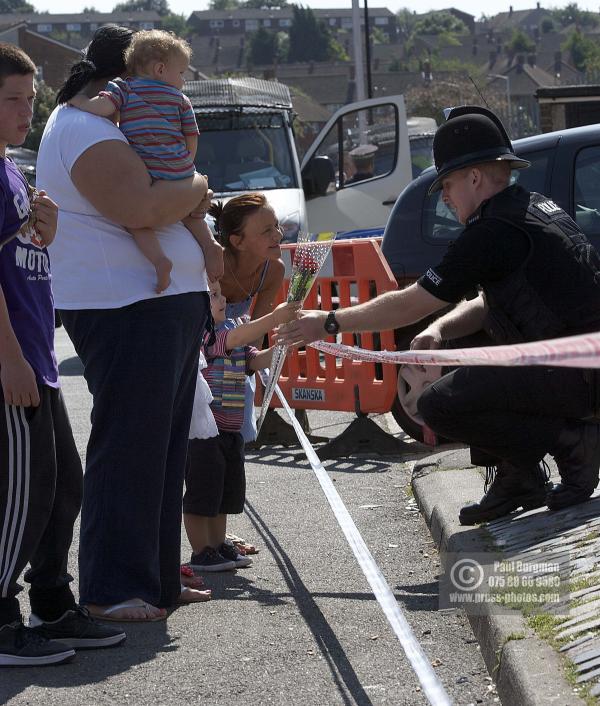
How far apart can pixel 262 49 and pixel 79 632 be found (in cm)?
16440

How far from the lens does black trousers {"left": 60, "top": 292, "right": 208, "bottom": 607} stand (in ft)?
14.5

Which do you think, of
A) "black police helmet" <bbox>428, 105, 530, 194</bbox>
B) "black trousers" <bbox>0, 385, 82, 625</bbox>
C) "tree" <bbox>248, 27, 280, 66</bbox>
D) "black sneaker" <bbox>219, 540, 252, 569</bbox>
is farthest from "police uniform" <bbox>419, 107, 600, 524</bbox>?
"tree" <bbox>248, 27, 280, 66</bbox>

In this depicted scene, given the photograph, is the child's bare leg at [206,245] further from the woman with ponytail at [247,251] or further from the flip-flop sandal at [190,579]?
the flip-flop sandal at [190,579]

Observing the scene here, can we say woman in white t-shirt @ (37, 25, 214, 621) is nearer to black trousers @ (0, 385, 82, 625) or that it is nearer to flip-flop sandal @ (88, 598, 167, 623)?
flip-flop sandal @ (88, 598, 167, 623)

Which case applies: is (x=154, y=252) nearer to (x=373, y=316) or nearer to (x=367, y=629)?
(x=373, y=316)

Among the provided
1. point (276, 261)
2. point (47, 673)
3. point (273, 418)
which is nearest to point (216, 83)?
point (273, 418)

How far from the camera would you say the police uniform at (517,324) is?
4820 mm

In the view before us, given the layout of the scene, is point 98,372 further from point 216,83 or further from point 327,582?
point 216,83

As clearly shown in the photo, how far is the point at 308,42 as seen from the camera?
16388cm

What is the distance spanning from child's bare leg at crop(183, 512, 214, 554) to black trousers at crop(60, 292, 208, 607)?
83cm

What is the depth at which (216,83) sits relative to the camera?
14703 mm

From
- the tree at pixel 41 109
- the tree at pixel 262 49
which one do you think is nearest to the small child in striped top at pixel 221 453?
the tree at pixel 41 109

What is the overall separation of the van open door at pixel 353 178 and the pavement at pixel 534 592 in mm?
8894

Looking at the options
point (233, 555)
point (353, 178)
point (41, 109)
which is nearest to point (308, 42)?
point (41, 109)
